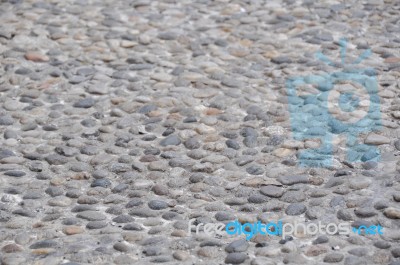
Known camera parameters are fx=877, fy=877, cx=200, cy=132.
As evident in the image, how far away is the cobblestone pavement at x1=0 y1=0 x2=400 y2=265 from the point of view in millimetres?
4449

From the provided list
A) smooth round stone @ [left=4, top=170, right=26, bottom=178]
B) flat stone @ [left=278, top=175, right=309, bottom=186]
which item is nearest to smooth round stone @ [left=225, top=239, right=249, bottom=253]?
flat stone @ [left=278, top=175, right=309, bottom=186]

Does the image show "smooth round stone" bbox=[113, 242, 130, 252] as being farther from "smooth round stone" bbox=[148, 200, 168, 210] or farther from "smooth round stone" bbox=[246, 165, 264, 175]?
"smooth round stone" bbox=[246, 165, 264, 175]

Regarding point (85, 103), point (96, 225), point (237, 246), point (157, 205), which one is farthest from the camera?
point (85, 103)

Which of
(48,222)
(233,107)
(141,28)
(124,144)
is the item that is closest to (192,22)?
(141,28)

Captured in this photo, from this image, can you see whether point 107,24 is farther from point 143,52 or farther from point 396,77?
point 396,77

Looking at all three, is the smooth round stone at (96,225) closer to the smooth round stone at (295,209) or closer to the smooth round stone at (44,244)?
the smooth round stone at (44,244)

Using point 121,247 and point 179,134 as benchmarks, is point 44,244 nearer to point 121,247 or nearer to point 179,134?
point 121,247

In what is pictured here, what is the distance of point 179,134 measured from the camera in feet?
18.1

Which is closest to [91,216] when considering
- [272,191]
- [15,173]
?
[15,173]

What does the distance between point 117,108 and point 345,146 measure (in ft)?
5.12

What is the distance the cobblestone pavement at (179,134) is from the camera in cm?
445

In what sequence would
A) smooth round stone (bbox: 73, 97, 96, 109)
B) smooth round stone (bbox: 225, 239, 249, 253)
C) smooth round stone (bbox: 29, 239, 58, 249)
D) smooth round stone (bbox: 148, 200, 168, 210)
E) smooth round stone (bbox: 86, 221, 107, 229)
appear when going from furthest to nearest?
1. smooth round stone (bbox: 73, 97, 96, 109)
2. smooth round stone (bbox: 148, 200, 168, 210)
3. smooth round stone (bbox: 86, 221, 107, 229)
4. smooth round stone (bbox: 29, 239, 58, 249)
5. smooth round stone (bbox: 225, 239, 249, 253)

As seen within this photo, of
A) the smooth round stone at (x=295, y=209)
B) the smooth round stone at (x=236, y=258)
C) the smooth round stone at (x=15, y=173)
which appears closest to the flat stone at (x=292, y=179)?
the smooth round stone at (x=295, y=209)

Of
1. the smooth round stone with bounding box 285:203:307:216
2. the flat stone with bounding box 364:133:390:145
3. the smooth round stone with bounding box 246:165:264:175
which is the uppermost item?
the flat stone with bounding box 364:133:390:145
